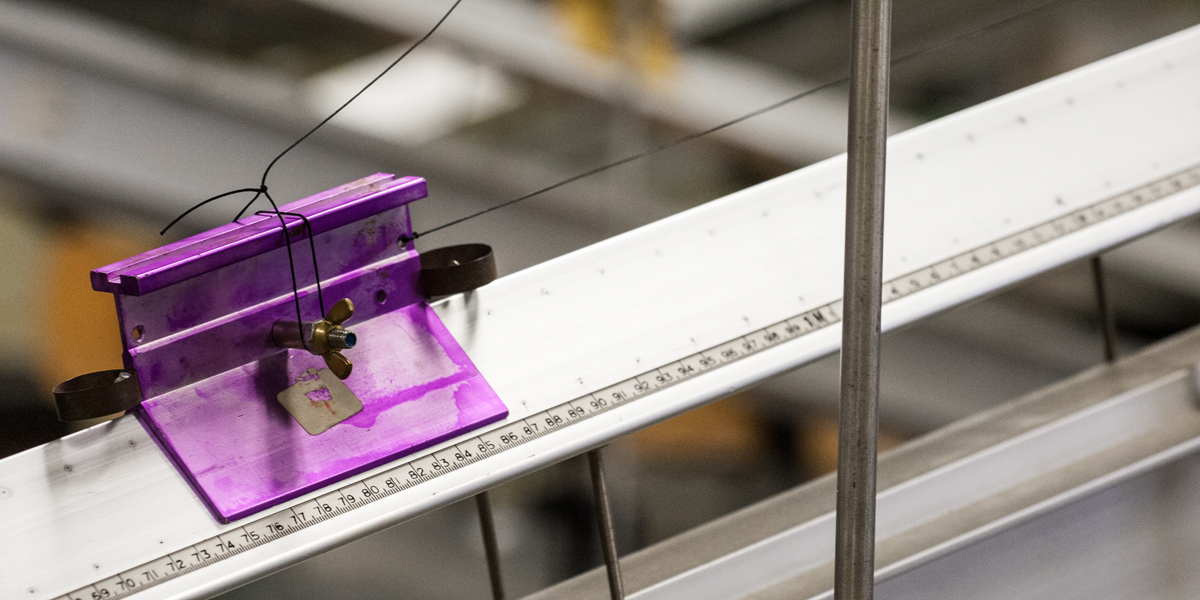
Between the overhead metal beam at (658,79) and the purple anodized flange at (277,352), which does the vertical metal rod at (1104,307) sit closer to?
the purple anodized flange at (277,352)

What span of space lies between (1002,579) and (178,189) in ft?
8.53

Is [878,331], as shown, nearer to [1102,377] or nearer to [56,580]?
[56,580]

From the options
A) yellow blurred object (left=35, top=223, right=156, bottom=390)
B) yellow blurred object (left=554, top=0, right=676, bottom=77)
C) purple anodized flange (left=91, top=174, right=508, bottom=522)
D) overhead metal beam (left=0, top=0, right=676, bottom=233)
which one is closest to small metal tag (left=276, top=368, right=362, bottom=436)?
purple anodized flange (left=91, top=174, right=508, bottom=522)

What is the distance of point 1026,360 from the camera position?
13.6 ft

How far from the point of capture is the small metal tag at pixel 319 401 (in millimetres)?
1029

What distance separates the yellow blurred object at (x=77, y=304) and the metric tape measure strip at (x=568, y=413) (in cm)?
232

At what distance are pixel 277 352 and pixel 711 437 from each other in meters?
3.09

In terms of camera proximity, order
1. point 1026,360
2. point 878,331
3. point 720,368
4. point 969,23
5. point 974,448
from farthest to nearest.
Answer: point 969,23 < point 1026,360 < point 974,448 < point 720,368 < point 878,331

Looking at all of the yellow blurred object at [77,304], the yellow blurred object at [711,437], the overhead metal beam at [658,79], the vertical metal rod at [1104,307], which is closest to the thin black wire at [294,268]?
the vertical metal rod at [1104,307]

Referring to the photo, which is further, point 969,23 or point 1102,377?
point 969,23

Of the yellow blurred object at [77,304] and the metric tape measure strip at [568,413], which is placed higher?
the yellow blurred object at [77,304]

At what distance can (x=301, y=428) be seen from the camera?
102cm

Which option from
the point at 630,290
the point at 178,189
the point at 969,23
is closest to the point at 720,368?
the point at 630,290

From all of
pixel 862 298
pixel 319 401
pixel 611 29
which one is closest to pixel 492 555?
pixel 319 401
